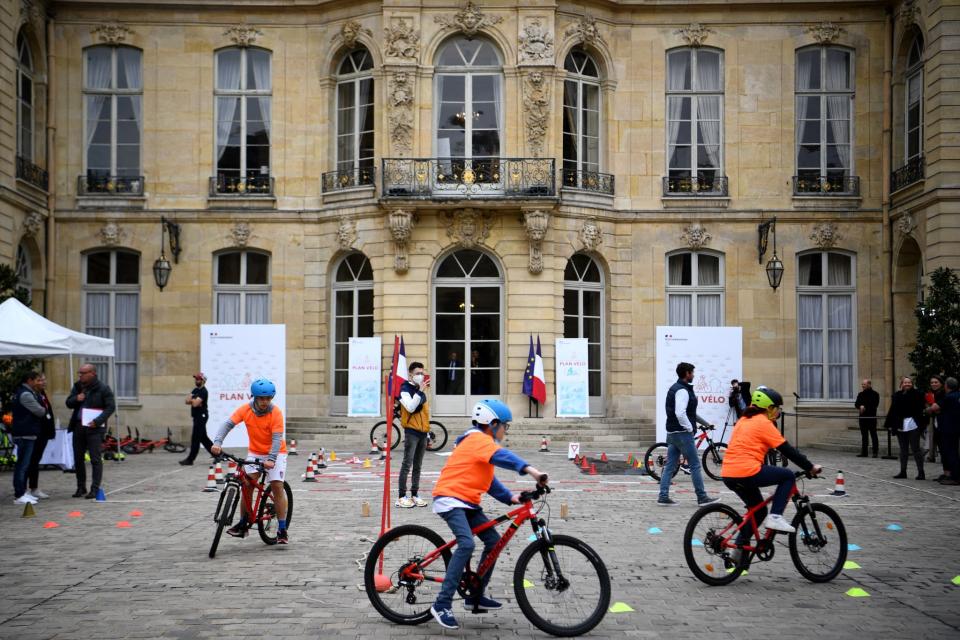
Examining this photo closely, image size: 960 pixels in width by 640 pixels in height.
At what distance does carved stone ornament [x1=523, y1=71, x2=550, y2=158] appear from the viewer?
26.0 meters

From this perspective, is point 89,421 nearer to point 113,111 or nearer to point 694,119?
point 113,111

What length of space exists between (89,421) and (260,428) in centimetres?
541

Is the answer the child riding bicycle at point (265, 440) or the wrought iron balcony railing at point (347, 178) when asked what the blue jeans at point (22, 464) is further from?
the wrought iron balcony railing at point (347, 178)

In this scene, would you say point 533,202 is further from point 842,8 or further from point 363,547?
point 363,547

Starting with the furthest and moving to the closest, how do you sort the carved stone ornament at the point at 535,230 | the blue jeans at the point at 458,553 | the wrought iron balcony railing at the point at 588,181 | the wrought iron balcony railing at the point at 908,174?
the wrought iron balcony railing at the point at 588,181 → the carved stone ornament at the point at 535,230 → the wrought iron balcony railing at the point at 908,174 → the blue jeans at the point at 458,553

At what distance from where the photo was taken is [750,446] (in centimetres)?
983

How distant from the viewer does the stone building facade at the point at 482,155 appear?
88.4 feet

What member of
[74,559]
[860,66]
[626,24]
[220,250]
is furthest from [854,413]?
[74,559]

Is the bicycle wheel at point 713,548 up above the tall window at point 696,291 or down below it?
below

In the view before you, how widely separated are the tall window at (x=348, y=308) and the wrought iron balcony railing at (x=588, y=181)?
518cm

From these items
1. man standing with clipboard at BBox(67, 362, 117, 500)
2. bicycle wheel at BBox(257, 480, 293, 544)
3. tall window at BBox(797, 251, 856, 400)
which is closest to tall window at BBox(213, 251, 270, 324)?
man standing with clipboard at BBox(67, 362, 117, 500)

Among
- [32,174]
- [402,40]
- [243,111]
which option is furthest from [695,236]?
[32,174]

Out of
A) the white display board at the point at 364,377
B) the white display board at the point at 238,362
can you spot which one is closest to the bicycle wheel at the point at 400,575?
the white display board at the point at 238,362

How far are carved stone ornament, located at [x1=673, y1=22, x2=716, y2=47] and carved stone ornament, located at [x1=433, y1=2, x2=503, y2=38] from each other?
4.78m
